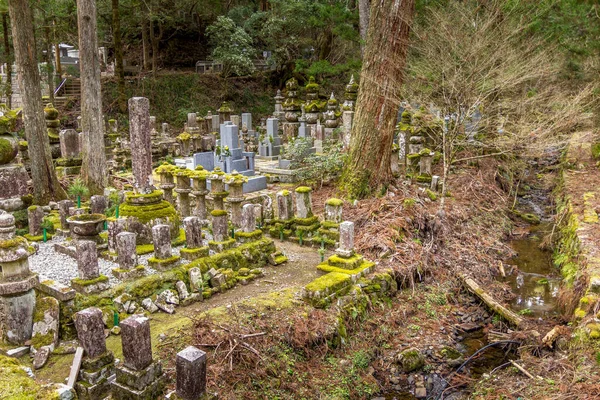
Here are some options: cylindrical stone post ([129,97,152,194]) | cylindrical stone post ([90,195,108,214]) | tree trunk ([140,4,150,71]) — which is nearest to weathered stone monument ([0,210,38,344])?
cylindrical stone post ([129,97,152,194])

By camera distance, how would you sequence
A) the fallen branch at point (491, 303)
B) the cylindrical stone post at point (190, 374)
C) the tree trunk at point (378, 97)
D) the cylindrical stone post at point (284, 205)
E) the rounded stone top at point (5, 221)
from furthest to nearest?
the tree trunk at point (378, 97) → the cylindrical stone post at point (284, 205) → the fallen branch at point (491, 303) → the rounded stone top at point (5, 221) → the cylindrical stone post at point (190, 374)

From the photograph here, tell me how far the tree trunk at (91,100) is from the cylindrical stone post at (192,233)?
644 centimetres

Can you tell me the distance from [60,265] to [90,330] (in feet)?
11.8

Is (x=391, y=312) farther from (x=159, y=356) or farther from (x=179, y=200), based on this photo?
(x=179, y=200)

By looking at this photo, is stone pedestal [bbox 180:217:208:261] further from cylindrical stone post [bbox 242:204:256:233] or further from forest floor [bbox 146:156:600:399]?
forest floor [bbox 146:156:600:399]

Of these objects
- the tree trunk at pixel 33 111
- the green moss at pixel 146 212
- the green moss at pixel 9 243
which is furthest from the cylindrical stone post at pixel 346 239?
the tree trunk at pixel 33 111

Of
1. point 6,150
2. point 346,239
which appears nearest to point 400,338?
point 346,239

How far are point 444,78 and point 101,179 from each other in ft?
31.1

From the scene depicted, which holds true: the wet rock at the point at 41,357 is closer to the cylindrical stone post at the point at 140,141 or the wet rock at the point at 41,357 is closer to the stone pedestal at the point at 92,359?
the stone pedestal at the point at 92,359

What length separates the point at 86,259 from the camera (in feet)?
24.8

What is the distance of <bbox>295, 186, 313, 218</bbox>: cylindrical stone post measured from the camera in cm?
1082

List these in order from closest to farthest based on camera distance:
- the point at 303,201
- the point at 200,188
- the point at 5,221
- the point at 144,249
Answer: the point at 5,221 → the point at 144,249 → the point at 303,201 → the point at 200,188

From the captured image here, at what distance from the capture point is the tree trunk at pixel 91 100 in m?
13.5

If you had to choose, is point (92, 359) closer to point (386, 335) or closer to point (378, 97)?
point (386, 335)
